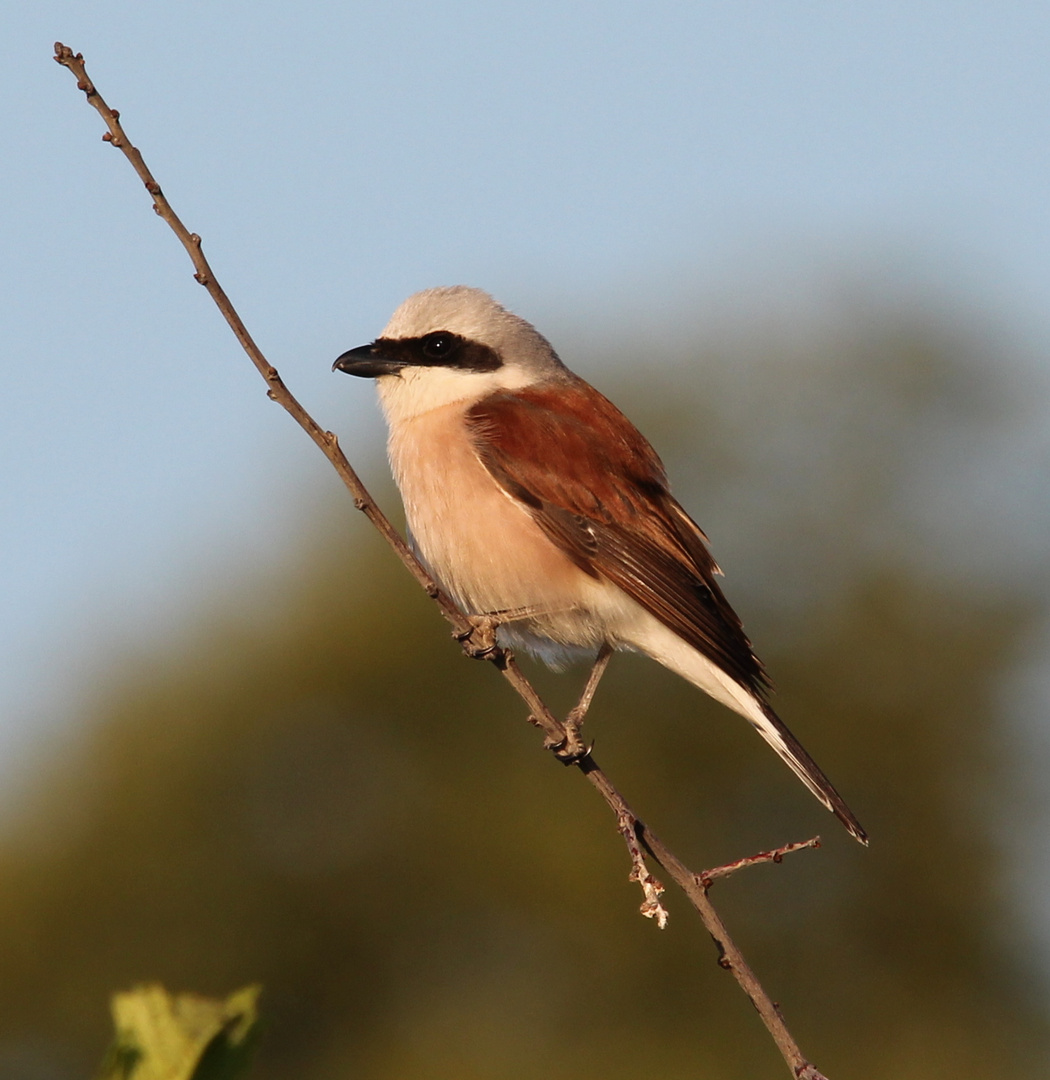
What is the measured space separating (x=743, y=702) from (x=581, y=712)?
0.49 m

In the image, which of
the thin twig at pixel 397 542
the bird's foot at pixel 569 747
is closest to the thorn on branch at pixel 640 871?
the thin twig at pixel 397 542

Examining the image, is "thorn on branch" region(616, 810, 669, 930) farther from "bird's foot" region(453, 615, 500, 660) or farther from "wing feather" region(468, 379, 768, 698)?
"wing feather" region(468, 379, 768, 698)

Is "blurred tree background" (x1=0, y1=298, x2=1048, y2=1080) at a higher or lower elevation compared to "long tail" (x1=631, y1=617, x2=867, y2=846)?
lower

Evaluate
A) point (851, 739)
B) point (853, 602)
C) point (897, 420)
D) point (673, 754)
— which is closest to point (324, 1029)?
point (673, 754)

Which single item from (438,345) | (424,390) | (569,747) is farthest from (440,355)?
(569,747)

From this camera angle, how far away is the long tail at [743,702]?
407 cm

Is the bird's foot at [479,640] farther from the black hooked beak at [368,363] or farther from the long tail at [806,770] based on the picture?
the black hooked beak at [368,363]

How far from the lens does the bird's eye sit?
4.99 metres

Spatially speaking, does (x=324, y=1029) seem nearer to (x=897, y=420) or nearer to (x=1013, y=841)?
(x=1013, y=841)

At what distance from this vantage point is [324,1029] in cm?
1994

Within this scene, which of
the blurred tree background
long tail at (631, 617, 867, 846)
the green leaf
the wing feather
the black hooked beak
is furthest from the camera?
the blurred tree background

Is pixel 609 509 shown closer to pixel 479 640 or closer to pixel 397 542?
pixel 479 640

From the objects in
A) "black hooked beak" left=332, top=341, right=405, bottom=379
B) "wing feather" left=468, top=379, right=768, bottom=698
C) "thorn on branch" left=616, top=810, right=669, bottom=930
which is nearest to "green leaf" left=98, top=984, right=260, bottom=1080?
"thorn on branch" left=616, top=810, right=669, bottom=930

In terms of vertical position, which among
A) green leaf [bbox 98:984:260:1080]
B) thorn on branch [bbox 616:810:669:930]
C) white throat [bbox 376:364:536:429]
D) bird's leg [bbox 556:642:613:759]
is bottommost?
bird's leg [bbox 556:642:613:759]
